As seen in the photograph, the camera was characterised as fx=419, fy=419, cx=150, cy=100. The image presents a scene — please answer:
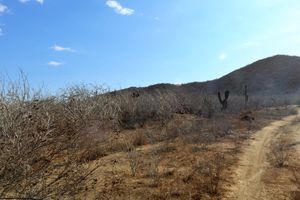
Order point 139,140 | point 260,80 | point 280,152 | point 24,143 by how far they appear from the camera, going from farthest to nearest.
A: point 260,80 → point 139,140 → point 280,152 → point 24,143

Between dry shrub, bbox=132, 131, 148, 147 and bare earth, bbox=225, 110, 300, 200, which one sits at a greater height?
dry shrub, bbox=132, 131, 148, 147

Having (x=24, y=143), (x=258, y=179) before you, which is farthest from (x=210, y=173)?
(x=24, y=143)

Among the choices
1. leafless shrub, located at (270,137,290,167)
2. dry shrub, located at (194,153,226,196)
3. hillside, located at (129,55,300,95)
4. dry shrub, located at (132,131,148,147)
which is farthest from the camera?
hillside, located at (129,55,300,95)

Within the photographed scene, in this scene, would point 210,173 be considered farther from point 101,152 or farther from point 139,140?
point 139,140

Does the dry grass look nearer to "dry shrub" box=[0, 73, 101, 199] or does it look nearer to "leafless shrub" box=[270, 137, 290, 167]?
"dry shrub" box=[0, 73, 101, 199]

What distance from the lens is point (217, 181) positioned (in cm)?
1067

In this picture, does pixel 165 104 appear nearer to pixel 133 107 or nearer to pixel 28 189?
pixel 133 107

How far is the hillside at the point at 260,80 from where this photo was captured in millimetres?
82938

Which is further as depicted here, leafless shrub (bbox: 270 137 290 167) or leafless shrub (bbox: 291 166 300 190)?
leafless shrub (bbox: 270 137 290 167)

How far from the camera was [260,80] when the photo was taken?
88.2m

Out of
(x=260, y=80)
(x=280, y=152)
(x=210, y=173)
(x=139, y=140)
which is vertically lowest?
(x=280, y=152)

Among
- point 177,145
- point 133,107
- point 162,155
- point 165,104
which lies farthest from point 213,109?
point 162,155

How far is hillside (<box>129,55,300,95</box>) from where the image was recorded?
82938mm

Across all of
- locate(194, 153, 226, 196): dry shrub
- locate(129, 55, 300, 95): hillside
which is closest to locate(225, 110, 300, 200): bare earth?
locate(194, 153, 226, 196): dry shrub
